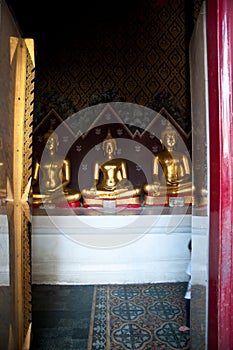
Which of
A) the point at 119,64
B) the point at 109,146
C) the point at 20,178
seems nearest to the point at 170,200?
the point at 109,146

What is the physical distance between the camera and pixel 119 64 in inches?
182

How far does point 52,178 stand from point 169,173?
1.44 metres

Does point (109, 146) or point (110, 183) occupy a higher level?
point (109, 146)

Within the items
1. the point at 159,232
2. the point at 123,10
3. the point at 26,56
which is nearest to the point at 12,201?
the point at 26,56

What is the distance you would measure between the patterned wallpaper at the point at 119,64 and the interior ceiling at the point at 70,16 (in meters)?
0.01

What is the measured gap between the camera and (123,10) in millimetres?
4660

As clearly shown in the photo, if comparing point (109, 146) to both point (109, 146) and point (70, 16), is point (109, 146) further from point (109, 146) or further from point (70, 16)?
point (70, 16)

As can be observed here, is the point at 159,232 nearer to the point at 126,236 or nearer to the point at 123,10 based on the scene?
the point at 126,236

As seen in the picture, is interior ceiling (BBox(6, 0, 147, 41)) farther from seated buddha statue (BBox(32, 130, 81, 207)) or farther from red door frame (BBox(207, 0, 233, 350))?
red door frame (BBox(207, 0, 233, 350))

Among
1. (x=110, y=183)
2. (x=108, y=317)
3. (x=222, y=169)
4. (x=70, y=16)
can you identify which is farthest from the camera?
(x=70, y=16)

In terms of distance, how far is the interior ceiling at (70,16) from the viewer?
14.9 feet

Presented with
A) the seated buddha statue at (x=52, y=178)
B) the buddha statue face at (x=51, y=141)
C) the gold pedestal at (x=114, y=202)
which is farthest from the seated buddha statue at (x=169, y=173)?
the buddha statue face at (x=51, y=141)

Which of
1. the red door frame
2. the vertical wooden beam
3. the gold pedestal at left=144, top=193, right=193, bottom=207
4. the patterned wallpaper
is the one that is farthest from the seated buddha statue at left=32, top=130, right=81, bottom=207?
the red door frame

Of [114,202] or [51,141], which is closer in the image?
[114,202]
